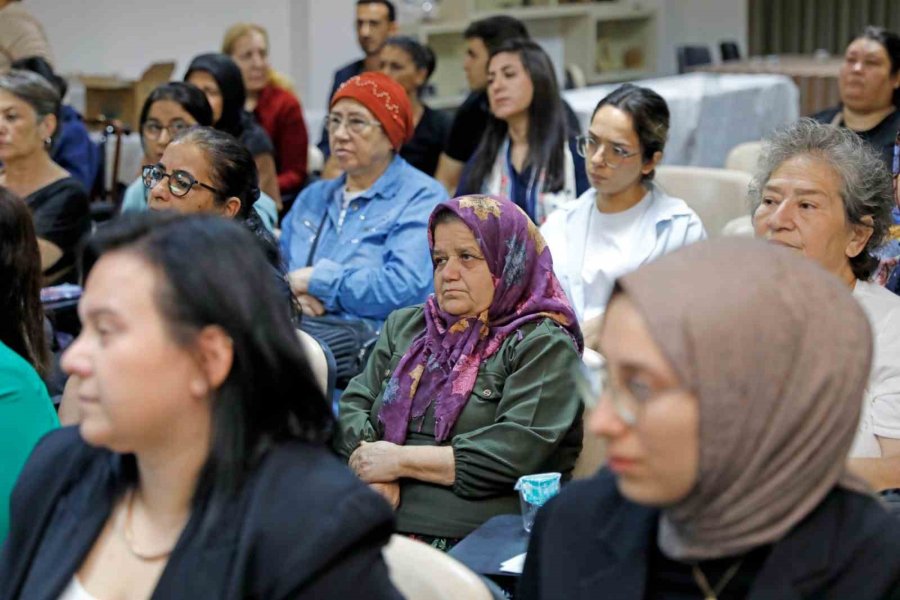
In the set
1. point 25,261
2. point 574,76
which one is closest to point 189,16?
point 574,76

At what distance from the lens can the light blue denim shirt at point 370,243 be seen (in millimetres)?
3811

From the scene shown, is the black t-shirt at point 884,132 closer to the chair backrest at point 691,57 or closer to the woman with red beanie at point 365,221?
the woman with red beanie at point 365,221

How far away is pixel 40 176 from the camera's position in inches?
177

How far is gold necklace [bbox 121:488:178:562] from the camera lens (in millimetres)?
1610

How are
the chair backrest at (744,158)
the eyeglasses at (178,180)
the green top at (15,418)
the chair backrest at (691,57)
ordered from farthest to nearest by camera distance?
the chair backrest at (691,57) < the chair backrest at (744,158) < the eyeglasses at (178,180) < the green top at (15,418)

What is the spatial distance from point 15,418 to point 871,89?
3.59 metres

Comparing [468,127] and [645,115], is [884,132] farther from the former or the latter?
[468,127]

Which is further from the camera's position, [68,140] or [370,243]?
[68,140]

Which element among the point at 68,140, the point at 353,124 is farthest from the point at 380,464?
the point at 68,140

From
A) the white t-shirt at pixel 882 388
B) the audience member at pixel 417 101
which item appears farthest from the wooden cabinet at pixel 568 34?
the white t-shirt at pixel 882 388

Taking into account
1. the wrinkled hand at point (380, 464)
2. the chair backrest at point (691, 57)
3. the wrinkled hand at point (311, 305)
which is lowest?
the wrinkled hand at point (380, 464)

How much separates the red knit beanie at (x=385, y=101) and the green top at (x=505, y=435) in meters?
1.53

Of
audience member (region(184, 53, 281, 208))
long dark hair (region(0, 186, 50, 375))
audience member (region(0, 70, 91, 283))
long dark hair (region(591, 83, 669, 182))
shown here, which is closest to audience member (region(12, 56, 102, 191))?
audience member (region(184, 53, 281, 208))

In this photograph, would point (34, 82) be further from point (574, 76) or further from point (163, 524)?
point (574, 76)
